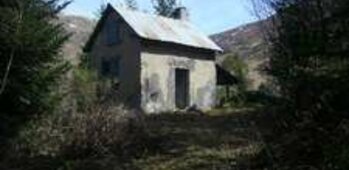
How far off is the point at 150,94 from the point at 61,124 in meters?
17.2

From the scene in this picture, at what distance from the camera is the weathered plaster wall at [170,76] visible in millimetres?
36375

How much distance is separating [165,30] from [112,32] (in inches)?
109

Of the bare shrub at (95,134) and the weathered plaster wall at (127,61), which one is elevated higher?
the weathered plaster wall at (127,61)

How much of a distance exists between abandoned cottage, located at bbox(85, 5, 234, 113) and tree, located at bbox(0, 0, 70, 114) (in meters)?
14.3

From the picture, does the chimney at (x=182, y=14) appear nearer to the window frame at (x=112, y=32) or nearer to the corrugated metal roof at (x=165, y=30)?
the corrugated metal roof at (x=165, y=30)

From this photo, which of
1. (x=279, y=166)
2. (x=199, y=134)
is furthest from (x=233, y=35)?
(x=279, y=166)

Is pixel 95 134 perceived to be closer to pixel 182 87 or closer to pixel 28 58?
pixel 28 58

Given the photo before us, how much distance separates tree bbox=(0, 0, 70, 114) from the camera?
19.4m

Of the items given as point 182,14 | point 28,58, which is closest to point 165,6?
point 182,14

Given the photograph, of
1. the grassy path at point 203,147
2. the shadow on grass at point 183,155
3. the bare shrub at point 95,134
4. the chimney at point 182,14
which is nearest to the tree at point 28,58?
the bare shrub at point 95,134

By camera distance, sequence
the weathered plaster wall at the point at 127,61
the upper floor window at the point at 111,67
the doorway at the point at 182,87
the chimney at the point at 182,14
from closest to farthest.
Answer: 1. the weathered plaster wall at the point at 127,61
2. the upper floor window at the point at 111,67
3. the doorway at the point at 182,87
4. the chimney at the point at 182,14

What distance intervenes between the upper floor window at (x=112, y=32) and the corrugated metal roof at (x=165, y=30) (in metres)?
0.77

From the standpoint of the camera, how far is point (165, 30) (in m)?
38.5

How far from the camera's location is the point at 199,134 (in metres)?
20.6
